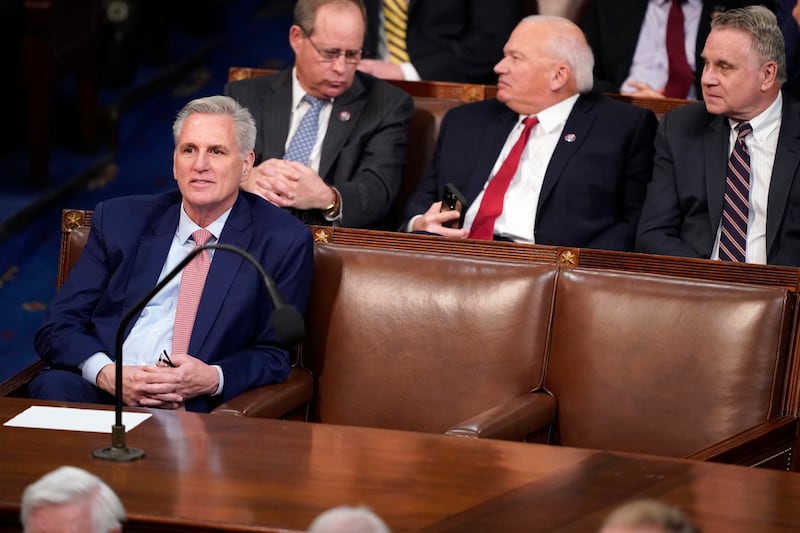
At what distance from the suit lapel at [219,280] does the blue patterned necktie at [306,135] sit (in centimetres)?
88

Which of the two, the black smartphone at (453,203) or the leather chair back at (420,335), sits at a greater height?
the black smartphone at (453,203)

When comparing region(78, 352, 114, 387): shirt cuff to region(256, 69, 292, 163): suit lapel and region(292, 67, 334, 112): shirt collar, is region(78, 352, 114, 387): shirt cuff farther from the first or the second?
region(292, 67, 334, 112): shirt collar

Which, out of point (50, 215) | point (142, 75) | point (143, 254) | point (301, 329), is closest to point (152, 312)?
point (143, 254)

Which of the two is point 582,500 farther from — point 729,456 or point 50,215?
point 50,215

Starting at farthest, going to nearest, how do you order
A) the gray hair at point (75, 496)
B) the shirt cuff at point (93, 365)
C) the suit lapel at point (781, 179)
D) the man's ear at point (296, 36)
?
the man's ear at point (296, 36) → the suit lapel at point (781, 179) → the shirt cuff at point (93, 365) → the gray hair at point (75, 496)

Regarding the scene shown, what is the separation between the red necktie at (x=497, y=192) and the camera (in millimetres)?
3695

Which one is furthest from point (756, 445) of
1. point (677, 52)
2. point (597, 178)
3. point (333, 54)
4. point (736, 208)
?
point (677, 52)

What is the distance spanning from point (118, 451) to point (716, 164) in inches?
74.4

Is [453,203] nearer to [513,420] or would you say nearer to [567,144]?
[567,144]

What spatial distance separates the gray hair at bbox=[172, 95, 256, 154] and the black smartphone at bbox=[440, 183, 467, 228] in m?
0.70

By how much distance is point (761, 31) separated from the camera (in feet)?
11.4

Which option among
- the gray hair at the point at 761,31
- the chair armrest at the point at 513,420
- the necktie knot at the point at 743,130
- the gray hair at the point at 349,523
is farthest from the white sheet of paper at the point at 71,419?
the gray hair at the point at 761,31

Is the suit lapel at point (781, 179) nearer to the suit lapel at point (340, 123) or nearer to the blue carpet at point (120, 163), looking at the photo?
the suit lapel at point (340, 123)

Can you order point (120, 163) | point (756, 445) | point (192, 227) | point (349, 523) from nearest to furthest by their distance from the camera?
point (349, 523)
point (756, 445)
point (192, 227)
point (120, 163)
